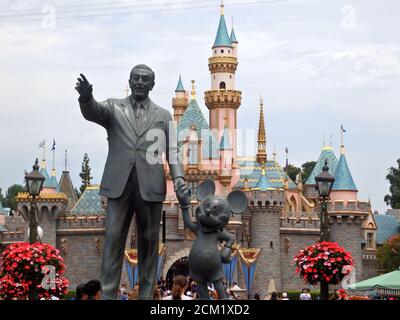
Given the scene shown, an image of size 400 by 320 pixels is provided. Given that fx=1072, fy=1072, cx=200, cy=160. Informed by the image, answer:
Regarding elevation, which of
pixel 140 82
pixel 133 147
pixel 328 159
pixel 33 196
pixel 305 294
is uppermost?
pixel 328 159

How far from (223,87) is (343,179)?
36.1 ft

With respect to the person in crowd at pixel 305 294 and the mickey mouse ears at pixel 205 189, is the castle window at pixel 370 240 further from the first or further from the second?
the mickey mouse ears at pixel 205 189

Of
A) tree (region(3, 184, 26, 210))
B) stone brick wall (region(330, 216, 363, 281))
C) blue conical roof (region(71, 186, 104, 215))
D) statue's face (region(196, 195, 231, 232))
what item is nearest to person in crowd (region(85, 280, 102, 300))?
statue's face (region(196, 195, 231, 232))

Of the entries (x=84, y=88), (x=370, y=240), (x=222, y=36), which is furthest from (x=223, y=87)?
(x=84, y=88)

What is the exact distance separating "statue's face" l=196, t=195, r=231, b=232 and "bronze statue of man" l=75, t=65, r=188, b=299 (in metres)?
0.38

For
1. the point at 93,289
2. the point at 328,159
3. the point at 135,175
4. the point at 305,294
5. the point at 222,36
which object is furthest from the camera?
the point at 222,36

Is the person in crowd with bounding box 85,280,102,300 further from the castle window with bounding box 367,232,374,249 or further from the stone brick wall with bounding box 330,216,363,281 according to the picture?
the castle window with bounding box 367,232,374,249

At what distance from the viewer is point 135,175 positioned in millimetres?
10305

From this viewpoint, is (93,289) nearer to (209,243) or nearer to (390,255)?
(209,243)

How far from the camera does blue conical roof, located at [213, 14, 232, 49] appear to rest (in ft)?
214

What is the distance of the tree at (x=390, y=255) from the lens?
192ft

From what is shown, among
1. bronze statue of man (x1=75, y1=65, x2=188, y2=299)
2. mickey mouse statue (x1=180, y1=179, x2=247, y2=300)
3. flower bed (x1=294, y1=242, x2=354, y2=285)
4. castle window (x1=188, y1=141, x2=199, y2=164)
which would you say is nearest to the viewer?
bronze statue of man (x1=75, y1=65, x2=188, y2=299)

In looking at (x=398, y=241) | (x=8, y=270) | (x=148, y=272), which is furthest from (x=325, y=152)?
(x=148, y=272)
